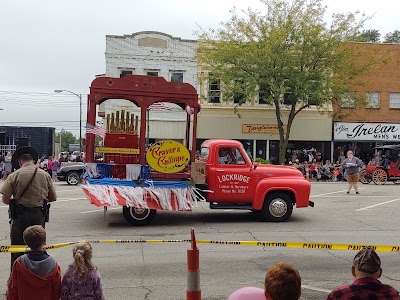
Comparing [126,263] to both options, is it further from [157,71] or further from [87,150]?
[157,71]

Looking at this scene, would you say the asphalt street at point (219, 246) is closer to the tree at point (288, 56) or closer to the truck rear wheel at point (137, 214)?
the truck rear wheel at point (137, 214)

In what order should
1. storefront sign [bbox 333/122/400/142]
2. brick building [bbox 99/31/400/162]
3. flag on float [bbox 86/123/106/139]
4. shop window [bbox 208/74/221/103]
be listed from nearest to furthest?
flag on float [bbox 86/123/106/139], shop window [bbox 208/74/221/103], brick building [bbox 99/31/400/162], storefront sign [bbox 333/122/400/142]

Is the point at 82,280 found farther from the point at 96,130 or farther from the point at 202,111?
the point at 202,111

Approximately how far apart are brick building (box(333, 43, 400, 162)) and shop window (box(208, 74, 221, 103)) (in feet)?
26.8

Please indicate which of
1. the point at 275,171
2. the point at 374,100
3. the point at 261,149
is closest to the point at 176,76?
the point at 261,149

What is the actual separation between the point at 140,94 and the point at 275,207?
419 centimetres

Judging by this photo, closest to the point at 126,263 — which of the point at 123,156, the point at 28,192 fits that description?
the point at 28,192

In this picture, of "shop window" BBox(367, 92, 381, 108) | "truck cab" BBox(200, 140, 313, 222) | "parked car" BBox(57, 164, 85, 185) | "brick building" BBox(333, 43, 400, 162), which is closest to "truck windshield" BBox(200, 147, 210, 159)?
"truck cab" BBox(200, 140, 313, 222)

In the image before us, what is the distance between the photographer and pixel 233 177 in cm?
1183

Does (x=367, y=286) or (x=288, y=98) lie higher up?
(x=288, y=98)

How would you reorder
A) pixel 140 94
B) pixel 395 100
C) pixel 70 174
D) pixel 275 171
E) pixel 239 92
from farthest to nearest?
pixel 395 100, pixel 239 92, pixel 70 174, pixel 275 171, pixel 140 94

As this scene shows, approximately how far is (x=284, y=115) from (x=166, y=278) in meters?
27.5

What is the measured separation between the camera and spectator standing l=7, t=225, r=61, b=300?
4293mm

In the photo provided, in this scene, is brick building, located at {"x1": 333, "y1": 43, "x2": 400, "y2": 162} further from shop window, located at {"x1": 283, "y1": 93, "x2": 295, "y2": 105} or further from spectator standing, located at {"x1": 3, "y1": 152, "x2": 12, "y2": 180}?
spectator standing, located at {"x1": 3, "y1": 152, "x2": 12, "y2": 180}
